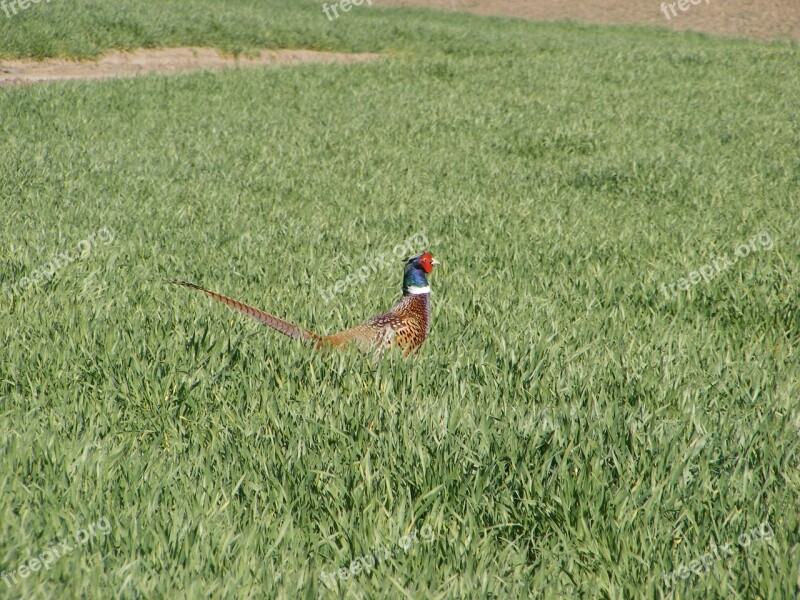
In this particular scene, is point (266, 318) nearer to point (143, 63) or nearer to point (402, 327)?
point (402, 327)

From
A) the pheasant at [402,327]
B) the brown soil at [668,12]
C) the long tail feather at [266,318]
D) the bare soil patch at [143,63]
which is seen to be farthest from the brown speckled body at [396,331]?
the brown soil at [668,12]

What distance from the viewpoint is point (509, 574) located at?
2.45 m

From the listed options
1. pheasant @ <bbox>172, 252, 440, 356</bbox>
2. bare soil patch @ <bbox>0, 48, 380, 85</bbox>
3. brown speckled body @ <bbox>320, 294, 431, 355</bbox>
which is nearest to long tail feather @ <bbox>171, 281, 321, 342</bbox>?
pheasant @ <bbox>172, 252, 440, 356</bbox>

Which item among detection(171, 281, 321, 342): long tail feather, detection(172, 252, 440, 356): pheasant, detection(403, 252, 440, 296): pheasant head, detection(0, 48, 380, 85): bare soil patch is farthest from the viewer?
detection(0, 48, 380, 85): bare soil patch

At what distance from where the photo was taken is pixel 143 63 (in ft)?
61.7

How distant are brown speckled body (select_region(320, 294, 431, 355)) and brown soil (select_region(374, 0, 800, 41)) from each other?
1496 inches

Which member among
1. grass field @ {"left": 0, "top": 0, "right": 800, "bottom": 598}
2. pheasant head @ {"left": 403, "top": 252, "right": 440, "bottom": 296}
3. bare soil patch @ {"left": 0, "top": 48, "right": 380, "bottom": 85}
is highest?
bare soil patch @ {"left": 0, "top": 48, "right": 380, "bottom": 85}

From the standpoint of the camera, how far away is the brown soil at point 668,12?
37.9 m

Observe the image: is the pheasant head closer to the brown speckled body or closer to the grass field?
the brown speckled body

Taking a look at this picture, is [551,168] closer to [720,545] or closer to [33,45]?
[720,545]

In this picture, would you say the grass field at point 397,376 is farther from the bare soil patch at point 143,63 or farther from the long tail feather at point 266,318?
the bare soil patch at point 143,63

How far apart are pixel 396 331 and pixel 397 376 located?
34cm

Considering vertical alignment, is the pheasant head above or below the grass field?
above

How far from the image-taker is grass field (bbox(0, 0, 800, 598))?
2.39 metres
